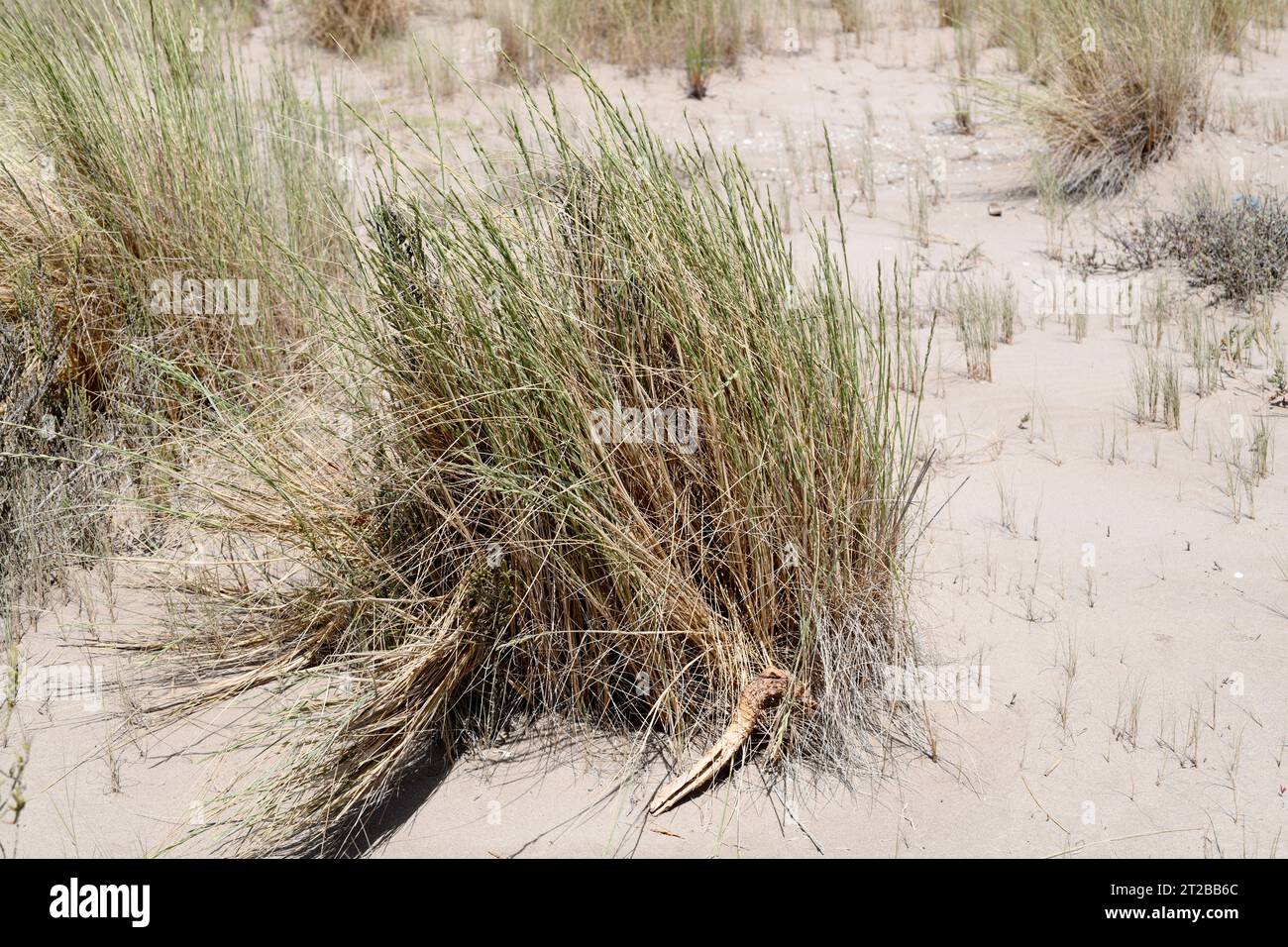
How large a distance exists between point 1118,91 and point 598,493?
5310mm

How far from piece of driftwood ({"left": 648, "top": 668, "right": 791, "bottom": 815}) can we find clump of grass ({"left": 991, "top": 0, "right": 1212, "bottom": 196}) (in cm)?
484

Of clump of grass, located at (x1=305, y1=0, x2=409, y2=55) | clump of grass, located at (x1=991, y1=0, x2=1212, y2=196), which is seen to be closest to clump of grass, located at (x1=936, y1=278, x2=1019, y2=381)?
clump of grass, located at (x1=991, y1=0, x2=1212, y2=196)

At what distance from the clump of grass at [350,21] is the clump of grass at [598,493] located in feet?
21.4

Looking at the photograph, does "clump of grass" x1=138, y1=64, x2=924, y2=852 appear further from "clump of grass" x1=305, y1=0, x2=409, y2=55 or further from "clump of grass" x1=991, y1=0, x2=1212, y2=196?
"clump of grass" x1=305, y1=0, x2=409, y2=55

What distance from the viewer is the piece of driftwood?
2480 mm

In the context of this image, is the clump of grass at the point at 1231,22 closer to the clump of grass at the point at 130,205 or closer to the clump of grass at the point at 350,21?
the clump of grass at the point at 350,21

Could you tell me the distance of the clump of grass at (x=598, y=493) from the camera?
99.7 inches

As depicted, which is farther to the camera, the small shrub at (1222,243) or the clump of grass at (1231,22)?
the clump of grass at (1231,22)

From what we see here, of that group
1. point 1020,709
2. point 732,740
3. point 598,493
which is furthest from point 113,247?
point 1020,709

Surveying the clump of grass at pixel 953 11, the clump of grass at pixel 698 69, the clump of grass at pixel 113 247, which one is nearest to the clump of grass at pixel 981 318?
the clump of grass at pixel 113 247

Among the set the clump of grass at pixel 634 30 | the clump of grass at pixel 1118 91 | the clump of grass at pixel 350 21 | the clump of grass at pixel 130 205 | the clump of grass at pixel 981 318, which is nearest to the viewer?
the clump of grass at pixel 130 205

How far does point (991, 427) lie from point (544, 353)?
6.82 ft

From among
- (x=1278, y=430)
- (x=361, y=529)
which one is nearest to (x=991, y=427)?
(x=1278, y=430)

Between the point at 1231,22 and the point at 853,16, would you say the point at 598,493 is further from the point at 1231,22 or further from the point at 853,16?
the point at 853,16
